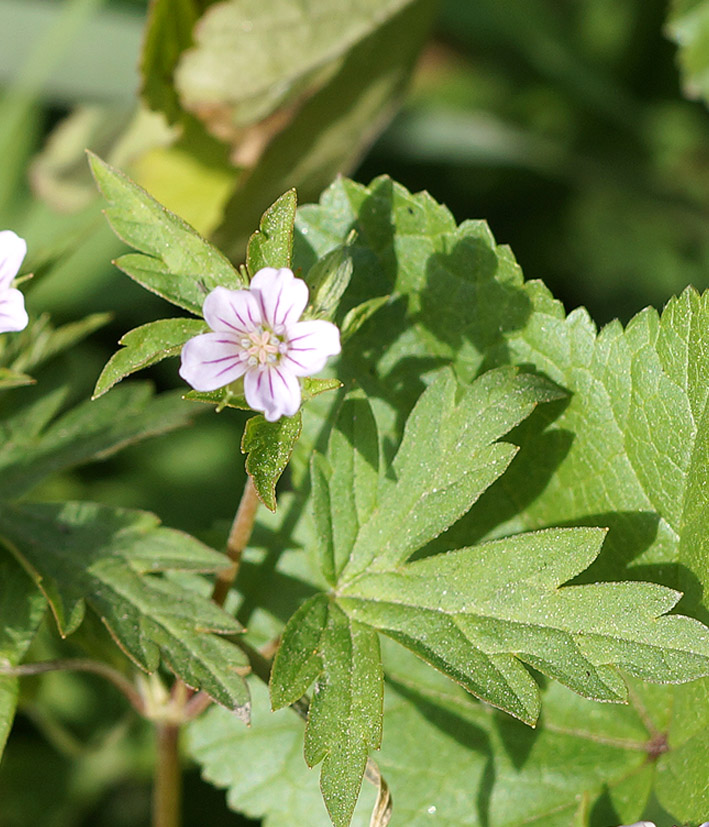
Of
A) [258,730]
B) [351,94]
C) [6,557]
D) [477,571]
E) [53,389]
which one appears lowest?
[258,730]

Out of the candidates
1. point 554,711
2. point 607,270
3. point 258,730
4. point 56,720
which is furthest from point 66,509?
point 607,270

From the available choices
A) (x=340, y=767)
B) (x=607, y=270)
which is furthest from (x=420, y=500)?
(x=607, y=270)

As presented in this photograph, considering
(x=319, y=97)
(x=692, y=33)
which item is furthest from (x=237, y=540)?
(x=692, y=33)

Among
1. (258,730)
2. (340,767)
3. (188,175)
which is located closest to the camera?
(340,767)

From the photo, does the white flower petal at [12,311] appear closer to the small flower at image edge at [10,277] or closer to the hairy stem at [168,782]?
the small flower at image edge at [10,277]

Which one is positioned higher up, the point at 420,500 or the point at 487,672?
the point at 420,500

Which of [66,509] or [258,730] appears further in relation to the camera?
[258,730]

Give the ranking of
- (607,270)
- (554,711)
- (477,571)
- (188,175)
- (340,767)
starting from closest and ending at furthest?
(340,767) → (477,571) → (554,711) → (188,175) → (607,270)

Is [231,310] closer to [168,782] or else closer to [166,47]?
[168,782]

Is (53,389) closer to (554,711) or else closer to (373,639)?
(373,639)
